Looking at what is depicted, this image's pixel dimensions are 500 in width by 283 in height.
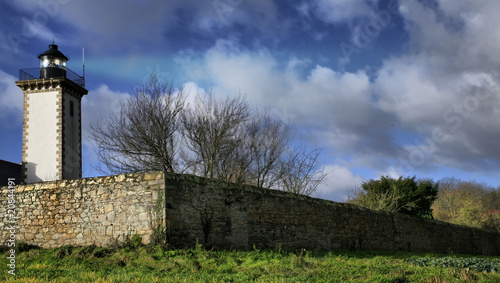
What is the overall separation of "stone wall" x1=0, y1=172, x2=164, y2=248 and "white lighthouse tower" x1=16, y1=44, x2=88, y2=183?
12.0 meters

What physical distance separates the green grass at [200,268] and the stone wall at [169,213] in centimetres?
58

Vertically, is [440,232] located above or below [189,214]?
below

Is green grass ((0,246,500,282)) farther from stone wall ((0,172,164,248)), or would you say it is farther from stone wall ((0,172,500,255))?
stone wall ((0,172,500,255))

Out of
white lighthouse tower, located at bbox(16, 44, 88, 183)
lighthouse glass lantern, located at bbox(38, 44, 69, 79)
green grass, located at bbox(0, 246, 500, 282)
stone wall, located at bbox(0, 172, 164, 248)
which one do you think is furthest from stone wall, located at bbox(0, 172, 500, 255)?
lighthouse glass lantern, located at bbox(38, 44, 69, 79)

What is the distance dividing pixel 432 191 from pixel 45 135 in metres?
23.6

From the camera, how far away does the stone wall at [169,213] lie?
10125mm

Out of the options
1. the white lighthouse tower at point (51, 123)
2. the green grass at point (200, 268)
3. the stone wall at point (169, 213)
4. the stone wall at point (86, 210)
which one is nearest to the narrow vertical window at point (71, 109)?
the white lighthouse tower at point (51, 123)

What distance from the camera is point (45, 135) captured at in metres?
24.2

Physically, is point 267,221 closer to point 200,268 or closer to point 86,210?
point 200,268

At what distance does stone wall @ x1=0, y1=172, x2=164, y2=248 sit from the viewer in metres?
10.1

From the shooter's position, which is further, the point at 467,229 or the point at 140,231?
the point at 467,229

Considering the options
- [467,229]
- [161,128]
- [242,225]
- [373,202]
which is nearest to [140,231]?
[242,225]

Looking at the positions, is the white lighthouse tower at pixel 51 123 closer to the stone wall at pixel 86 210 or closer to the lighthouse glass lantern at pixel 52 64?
the lighthouse glass lantern at pixel 52 64

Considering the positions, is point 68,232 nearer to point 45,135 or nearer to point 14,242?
point 14,242
